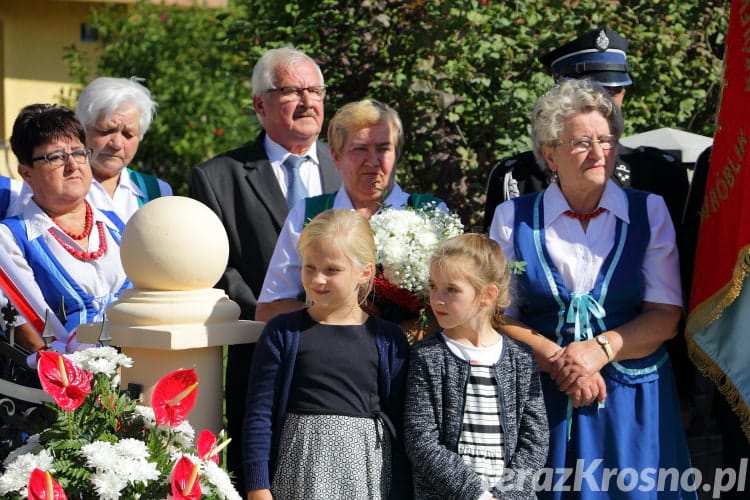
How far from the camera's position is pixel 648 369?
3.49m

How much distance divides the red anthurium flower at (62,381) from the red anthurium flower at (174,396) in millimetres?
204

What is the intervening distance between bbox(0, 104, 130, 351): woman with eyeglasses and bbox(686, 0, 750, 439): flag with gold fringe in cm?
217

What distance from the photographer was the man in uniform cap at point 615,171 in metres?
4.13

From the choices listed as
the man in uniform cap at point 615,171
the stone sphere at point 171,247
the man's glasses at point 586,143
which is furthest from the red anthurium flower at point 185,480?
the man in uniform cap at point 615,171

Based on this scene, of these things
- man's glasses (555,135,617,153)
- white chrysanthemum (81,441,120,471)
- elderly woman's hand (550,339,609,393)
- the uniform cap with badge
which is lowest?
white chrysanthemum (81,441,120,471)

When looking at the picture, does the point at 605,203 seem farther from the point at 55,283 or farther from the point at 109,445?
the point at 55,283

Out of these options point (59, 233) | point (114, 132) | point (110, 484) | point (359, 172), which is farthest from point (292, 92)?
point (110, 484)

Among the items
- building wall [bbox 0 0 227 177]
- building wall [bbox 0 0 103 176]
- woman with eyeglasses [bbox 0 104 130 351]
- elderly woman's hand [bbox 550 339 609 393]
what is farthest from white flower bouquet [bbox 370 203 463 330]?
building wall [bbox 0 0 103 176]

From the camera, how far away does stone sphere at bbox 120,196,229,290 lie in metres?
3.11

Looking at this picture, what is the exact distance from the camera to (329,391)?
3170 millimetres

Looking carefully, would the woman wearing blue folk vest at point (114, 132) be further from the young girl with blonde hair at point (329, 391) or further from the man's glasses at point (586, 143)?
the man's glasses at point (586, 143)

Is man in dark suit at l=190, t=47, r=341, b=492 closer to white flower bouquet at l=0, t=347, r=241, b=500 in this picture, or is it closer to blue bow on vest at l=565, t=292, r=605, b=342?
white flower bouquet at l=0, t=347, r=241, b=500

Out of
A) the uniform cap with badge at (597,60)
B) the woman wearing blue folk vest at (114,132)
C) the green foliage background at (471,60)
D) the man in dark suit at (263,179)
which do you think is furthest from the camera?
the green foliage background at (471,60)

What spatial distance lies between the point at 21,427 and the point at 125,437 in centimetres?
43
